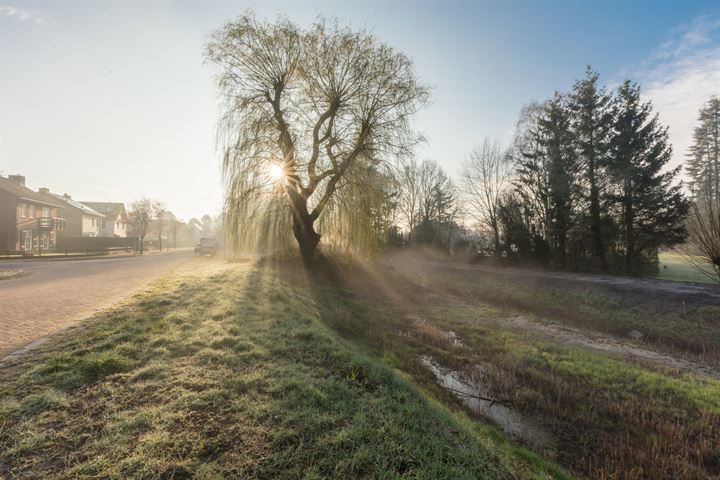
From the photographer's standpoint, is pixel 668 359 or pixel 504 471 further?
pixel 668 359

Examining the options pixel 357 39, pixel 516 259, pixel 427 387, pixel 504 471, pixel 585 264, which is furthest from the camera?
pixel 516 259

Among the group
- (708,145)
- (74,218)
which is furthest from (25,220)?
(708,145)

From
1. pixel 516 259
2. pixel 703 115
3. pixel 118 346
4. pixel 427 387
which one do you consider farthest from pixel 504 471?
pixel 703 115

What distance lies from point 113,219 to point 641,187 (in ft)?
235

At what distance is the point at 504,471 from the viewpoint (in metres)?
3.14

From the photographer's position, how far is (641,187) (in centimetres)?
1823

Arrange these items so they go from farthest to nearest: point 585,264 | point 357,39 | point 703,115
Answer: point 703,115 → point 585,264 → point 357,39

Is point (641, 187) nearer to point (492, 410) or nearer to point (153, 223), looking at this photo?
point (492, 410)

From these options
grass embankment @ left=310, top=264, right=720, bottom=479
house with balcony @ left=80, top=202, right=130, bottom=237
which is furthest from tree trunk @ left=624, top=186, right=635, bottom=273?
house with balcony @ left=80, top=202, right=130, bottom=237

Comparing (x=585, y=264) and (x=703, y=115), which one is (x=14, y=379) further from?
Result: (x=703, y=115)

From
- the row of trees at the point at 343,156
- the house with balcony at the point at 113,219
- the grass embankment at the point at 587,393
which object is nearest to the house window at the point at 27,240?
the house with balcony at the point at 113,219

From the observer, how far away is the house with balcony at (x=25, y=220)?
28.7 meters

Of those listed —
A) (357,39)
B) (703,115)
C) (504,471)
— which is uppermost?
(703,115)

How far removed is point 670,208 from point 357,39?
2046 cm
